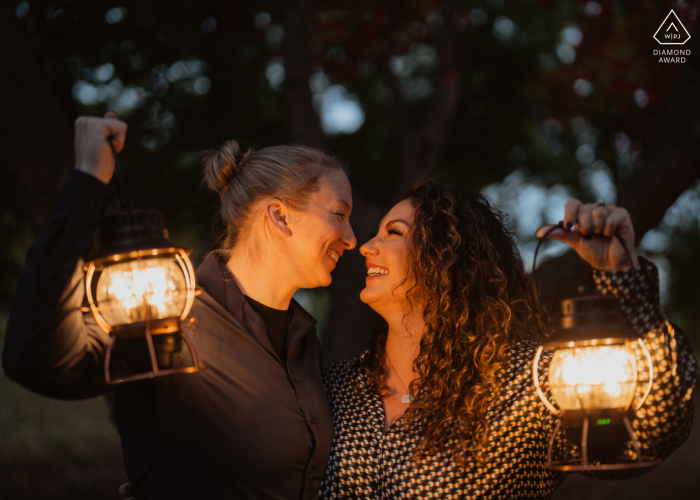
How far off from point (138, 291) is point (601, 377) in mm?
1200

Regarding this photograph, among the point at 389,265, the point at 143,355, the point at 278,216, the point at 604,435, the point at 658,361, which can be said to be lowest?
the point at 604,435

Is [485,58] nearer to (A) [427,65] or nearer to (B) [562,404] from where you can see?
(A) [427,65]

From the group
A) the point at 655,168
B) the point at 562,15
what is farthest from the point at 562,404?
the point at 562,15

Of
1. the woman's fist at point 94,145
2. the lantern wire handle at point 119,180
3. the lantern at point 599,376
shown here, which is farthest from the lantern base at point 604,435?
the woman's fist at point 94,145

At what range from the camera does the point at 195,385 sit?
2102 millimetres

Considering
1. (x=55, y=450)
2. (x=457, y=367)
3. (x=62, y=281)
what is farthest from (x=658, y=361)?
(x=55, y=450)

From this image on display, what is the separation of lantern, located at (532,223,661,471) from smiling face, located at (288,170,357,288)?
1169 mm

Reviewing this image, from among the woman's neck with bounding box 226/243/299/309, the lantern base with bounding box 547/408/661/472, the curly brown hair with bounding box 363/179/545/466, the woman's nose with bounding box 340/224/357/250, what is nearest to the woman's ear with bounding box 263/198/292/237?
the woman's neck with bounding box 226/243/299/309

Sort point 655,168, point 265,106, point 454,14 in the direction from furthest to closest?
1. point 265,106
2. point 454,14
3. point 655,168

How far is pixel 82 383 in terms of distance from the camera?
63.8 inches

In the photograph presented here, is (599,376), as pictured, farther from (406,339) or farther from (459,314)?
(406,339)

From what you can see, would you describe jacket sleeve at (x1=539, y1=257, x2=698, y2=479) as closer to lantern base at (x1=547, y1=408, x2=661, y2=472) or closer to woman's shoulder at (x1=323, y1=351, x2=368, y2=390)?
lantern base at (x1=547, y1=408, x2=661, y2=472)

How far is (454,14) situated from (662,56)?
1.67m

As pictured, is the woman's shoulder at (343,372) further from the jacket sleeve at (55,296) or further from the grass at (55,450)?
the grass at (55,450)
